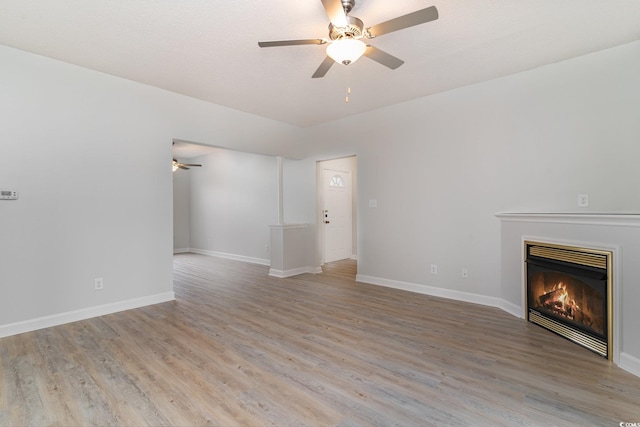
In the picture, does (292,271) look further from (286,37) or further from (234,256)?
(286,37)

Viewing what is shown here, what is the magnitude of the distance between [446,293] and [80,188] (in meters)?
4.48

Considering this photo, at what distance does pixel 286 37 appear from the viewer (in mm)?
2713

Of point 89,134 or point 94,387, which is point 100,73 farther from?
point 94,387

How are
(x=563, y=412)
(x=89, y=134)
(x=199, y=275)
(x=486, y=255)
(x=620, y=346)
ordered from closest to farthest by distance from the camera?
(x=563, y=412) < (x=620, y=346) < (x=89, y=134) < (x=486, y=255) < (x=199, y=275)

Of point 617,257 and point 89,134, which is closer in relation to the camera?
point 617,257

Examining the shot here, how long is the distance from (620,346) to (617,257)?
64 centimetres

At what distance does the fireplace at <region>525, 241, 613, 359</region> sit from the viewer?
2.41m

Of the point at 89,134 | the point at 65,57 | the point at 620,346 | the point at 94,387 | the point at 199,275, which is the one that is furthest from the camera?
the point at 199,275

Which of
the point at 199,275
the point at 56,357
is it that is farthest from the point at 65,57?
the point at 199,275

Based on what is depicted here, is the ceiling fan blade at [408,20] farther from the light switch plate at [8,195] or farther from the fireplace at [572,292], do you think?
the light switch plate at [8,195]

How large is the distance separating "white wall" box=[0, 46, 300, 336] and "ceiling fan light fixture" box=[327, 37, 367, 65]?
105 inches

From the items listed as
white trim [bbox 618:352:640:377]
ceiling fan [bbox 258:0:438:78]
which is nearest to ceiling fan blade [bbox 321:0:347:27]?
ceiling fan [bbox 258:0:438:78]

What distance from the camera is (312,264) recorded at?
227 inches

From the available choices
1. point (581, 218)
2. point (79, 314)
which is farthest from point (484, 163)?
point (79, 314)
